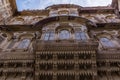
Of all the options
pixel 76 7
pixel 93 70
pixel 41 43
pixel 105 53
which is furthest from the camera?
pixel 76 7

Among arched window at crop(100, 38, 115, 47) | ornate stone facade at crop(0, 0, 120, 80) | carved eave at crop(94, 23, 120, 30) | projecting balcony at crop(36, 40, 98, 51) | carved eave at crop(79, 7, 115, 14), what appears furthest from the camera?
carved eave at crop(79, 7, 115, 14)

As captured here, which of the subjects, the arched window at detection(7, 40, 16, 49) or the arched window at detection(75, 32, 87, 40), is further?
the arched window at detection(7, 40, 16, 49)

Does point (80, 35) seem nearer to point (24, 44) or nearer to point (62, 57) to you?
point (62, 57)

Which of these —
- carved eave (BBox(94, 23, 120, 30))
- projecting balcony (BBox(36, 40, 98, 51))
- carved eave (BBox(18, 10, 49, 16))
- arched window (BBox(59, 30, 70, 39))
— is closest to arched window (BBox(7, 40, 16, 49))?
arched window (BBox(59, 30, 70, 39))

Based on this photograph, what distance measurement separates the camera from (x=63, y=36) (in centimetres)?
1373

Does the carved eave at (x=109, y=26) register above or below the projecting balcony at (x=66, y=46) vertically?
below

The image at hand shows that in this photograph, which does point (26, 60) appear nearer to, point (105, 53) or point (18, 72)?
point (18, 72)

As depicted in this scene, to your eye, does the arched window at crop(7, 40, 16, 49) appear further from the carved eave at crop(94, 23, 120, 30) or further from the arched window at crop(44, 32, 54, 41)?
the carved eave at crop(94, 23, 120, 30)

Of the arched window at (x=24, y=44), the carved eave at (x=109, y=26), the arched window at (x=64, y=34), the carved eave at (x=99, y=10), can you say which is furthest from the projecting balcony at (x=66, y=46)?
the carved eave at (x=99, y=10)

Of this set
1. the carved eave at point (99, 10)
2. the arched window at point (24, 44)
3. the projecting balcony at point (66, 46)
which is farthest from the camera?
the carved eave at point (99, 10)

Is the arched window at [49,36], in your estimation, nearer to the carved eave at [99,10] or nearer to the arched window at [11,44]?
the arched window at [11,44]

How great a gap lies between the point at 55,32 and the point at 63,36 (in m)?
0.84

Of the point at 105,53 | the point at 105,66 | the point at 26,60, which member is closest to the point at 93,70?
the point at 105,66

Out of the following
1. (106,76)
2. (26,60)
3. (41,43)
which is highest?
(41,43)
